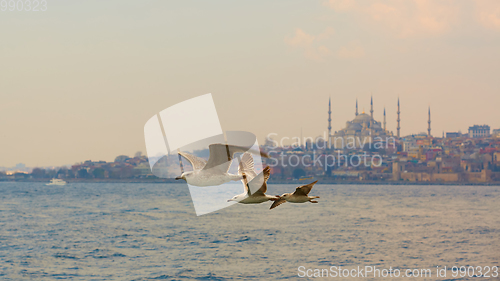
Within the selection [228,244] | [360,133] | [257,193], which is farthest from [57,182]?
[257,193]

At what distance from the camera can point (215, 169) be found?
2176mm

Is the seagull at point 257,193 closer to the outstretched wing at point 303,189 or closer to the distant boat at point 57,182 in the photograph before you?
the outstretched wing at point 303,189

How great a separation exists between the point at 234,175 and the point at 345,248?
77.4 feet

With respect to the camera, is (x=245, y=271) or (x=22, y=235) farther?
(x=22, y=235)

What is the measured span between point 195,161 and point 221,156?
290 mm

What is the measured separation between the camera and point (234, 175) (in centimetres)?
214

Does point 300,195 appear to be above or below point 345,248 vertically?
above

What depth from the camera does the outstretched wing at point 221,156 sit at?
7.19ft

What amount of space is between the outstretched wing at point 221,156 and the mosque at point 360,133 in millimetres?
115763

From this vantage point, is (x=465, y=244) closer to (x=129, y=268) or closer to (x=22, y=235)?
(x=129, y=268)

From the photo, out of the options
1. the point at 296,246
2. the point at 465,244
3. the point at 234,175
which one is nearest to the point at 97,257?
the point at 296,246

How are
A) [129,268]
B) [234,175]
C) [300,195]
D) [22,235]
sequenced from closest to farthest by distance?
[300,195] → [234,175] → [129,268] → [22,235]

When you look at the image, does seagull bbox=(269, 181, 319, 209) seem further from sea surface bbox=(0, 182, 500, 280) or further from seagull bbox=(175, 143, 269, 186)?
sea surface bbox=(0, 182, 500, 280)

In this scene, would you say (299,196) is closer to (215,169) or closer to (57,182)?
(215,169)
